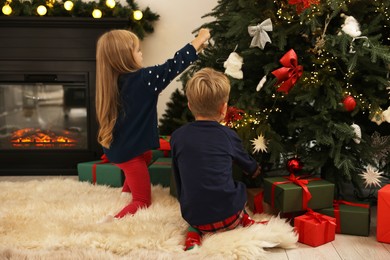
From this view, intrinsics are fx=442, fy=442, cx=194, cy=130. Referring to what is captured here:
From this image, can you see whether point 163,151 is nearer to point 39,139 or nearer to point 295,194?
point 39,139

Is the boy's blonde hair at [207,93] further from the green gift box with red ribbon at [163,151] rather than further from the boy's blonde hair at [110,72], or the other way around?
the green gift box with red ribbon at [163,151]

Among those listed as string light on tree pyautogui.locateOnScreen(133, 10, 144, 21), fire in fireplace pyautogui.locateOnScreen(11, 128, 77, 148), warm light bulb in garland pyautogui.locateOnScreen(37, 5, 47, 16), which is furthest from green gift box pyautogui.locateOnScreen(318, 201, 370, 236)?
warm light bulb in garland pyautogui.locateOnScreen(37, 5, 47, 16)

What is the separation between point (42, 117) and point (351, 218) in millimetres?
2716

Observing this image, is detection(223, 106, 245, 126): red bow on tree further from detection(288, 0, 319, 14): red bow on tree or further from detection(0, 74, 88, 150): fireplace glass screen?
detection(0, 74, 88, 150): fireplace glass screen

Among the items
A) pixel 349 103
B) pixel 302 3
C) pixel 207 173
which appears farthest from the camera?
pixel 302 3

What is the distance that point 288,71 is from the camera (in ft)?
6.93

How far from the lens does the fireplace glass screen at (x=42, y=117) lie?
3.70 m

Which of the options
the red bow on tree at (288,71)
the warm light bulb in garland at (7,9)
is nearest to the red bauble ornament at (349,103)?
the red bow on tree at (288,71)

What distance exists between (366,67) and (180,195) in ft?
3.60

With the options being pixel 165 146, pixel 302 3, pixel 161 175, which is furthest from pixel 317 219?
pixel 165 146

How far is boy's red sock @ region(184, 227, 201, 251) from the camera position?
1.76 metres

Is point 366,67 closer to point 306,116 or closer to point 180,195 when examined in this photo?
point 306,116

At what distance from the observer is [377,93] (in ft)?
7.29

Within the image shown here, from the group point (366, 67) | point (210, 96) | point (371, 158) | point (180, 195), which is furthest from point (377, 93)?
point (180, 195)
